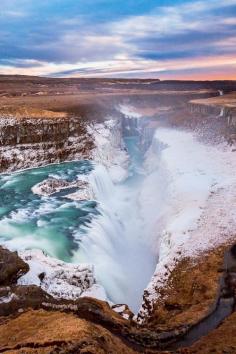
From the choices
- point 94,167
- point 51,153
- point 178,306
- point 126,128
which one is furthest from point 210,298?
point 126,128

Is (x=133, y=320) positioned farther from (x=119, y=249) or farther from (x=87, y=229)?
(x=119, y=249)

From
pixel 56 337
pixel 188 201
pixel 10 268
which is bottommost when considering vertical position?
pixel 188 201

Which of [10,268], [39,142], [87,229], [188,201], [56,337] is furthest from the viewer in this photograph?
[39,142]

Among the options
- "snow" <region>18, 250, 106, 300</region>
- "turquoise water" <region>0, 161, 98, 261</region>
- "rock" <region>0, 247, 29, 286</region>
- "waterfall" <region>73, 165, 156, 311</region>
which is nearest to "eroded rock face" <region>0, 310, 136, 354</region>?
"snow" <region>18, 250, 106, 300</region>

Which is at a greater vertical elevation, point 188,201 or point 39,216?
point 188,201

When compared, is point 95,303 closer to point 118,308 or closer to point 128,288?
point 118,308

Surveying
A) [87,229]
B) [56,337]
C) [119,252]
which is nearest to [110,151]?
[119,252]

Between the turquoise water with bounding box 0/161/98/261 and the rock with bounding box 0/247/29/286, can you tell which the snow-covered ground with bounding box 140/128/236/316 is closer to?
the turquoise water with bounding box 0/161/98/261
